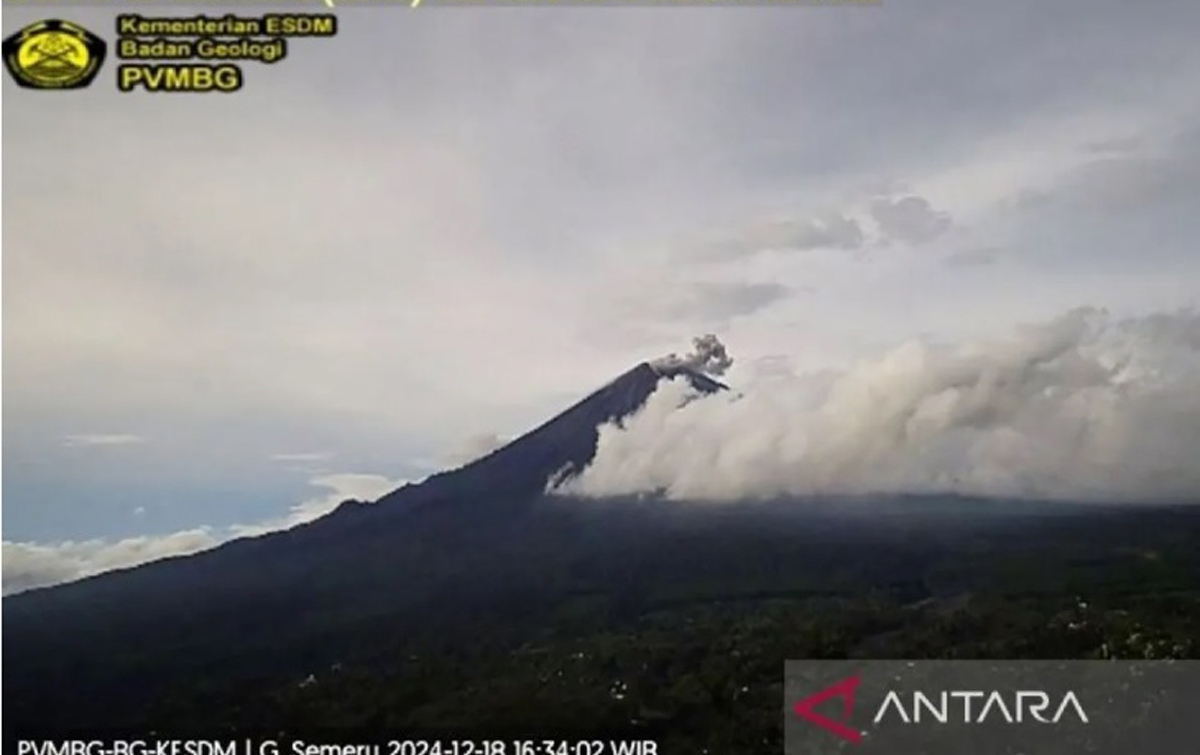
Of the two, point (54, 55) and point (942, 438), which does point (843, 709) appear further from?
point (54, 55)

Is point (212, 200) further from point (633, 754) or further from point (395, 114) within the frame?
point (633, 754)

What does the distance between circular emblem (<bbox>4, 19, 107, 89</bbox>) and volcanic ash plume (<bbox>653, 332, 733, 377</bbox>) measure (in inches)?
57.1

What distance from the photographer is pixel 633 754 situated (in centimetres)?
278

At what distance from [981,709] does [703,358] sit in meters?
1.00

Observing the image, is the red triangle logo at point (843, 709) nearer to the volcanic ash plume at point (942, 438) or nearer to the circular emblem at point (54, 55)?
the volcanic ash plume at point (942, 438)

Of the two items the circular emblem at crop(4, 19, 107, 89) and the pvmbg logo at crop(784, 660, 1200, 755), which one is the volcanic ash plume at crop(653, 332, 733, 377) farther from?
the circular emblem at crop(4, 19, 107, 89)

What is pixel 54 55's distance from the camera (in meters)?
2.77

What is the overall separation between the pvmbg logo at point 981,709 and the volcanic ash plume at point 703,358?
72cm

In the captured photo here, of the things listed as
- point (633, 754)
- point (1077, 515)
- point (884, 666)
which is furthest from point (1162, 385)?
point (633, 754)

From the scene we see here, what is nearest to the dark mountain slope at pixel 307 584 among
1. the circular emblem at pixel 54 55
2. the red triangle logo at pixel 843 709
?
the red triangle logo at pixel 843 709

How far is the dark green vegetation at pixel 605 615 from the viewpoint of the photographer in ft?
9.14

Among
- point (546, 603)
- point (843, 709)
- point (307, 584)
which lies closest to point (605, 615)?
point (546, 603)

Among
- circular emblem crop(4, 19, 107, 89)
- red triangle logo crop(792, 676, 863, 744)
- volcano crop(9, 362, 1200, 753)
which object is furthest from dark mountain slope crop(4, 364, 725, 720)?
circular emblem crop(4, 19, 107, 89)

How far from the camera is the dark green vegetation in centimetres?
279
